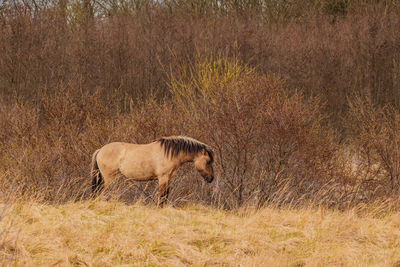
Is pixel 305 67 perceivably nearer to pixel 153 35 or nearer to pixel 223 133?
pixel 153 35

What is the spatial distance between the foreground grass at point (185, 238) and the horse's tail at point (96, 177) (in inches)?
8.2

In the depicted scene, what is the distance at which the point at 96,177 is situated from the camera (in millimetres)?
6035

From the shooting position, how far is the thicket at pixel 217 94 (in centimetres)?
750

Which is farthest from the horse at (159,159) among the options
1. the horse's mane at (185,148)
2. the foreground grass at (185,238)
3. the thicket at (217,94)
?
the thicket at (217,94)

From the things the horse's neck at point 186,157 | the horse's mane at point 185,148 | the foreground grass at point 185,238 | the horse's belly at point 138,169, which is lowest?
the foreground grass at point 185,238

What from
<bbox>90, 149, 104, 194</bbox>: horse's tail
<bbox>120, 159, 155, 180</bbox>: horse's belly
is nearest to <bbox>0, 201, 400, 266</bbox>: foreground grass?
<bbox>90, 149, 104, 194</bbox>: horse's tail

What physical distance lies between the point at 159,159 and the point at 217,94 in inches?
85.8

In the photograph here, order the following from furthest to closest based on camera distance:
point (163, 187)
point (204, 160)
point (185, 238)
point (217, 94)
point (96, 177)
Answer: point (217, 94)
point (96, 177)
point (163, 187)
point (204, 160)
point (185, 238)

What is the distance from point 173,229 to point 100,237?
2.82 ft

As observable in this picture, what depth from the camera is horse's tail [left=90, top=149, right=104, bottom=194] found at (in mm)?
5941

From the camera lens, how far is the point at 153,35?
17062 millimetres

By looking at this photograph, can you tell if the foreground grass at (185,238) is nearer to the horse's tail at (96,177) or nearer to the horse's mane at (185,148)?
the horse's tail at (96,177)

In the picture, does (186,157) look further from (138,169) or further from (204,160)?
(138,169)

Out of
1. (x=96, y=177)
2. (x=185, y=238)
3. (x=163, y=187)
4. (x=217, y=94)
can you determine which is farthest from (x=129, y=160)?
(x=217, y=94)
